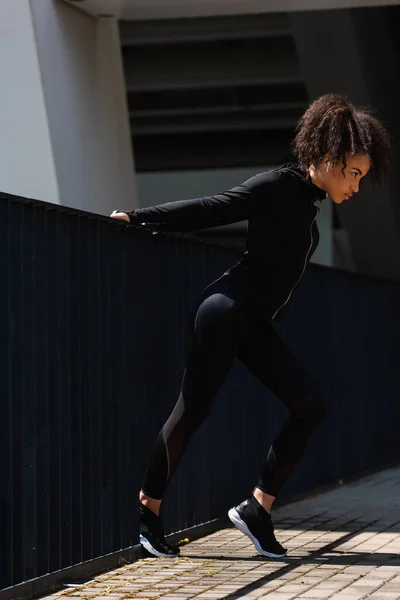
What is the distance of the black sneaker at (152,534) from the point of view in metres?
6.36

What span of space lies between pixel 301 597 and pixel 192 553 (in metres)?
1.40

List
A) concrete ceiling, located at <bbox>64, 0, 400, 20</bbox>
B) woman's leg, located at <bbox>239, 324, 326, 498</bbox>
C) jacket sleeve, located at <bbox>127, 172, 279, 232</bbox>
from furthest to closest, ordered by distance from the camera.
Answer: concrete ceiling, located at <bbox>64, 0, 400, 20</bbox>
woman's leg, located at <bbox>239, 324, 326, 498</bbox>
jacket sleeve, located at <bbox>127, 172, 279, 232</bbox>

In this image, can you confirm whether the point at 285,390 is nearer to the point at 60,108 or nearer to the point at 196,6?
the point at 60,108

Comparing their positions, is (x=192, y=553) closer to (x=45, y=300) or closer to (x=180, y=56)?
(x=45, y=300)

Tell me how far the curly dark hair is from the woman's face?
0.02m

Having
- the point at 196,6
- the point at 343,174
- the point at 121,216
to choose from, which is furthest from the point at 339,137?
the point at 196,6

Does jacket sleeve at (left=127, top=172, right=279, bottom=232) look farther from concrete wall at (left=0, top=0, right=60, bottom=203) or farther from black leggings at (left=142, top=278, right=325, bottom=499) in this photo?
concrete wall at (left=0, top=0, right=60, bottom=203)

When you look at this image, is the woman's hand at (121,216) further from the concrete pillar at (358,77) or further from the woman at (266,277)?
the concrete pillar at (358,77)

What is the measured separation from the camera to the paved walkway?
5.55 m

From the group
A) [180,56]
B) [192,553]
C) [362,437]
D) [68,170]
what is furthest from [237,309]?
[180,56]

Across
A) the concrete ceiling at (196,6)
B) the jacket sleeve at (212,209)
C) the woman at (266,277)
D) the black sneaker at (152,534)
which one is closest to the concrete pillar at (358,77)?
the concrete ceiling at (196,6)

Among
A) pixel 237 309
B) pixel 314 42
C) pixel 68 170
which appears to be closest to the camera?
pixel 237 309

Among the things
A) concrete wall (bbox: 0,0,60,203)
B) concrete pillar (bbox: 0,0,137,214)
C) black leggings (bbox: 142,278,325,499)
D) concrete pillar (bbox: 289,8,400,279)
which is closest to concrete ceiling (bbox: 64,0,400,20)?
concrete pillar (bbox: 0,0,137,214)

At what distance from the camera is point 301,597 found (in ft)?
17.8
